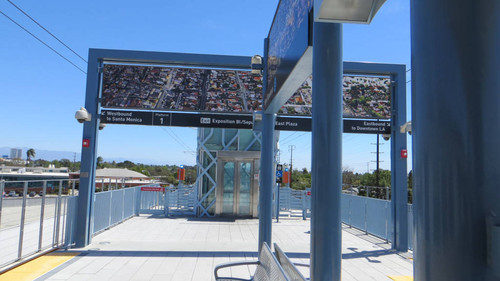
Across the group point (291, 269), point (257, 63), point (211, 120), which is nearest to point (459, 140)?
point (291, 269)

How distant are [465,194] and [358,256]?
26.1 ft

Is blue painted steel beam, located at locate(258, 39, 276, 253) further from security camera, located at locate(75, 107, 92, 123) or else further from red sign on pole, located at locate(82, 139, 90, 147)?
red sign on pole, located at locate(82, 139, 90, 147)

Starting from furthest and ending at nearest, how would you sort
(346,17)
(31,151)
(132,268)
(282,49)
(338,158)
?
(31,151), (132,268), (282,49), (338,158), (346,17)

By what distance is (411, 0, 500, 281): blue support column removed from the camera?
943mm

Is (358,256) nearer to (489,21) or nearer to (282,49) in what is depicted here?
(282,49)

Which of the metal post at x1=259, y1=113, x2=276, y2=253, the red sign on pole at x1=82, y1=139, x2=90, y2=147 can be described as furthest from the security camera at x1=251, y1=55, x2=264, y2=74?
the red sign on pole at x1=82, y1=139, x2=90, y2=147

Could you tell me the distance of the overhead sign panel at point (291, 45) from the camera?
325 centimetres

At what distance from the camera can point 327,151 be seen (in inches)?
116

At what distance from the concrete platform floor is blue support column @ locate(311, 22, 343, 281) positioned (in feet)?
12.9

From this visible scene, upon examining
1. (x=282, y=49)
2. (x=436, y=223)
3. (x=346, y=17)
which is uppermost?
(x=282, y=49)

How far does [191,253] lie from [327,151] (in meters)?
6.11

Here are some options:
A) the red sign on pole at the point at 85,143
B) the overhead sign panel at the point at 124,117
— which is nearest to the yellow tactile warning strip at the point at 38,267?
the red sign on pole at the point at 85,143

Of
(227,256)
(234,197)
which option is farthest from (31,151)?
(227,256)

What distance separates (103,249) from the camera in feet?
27.2
